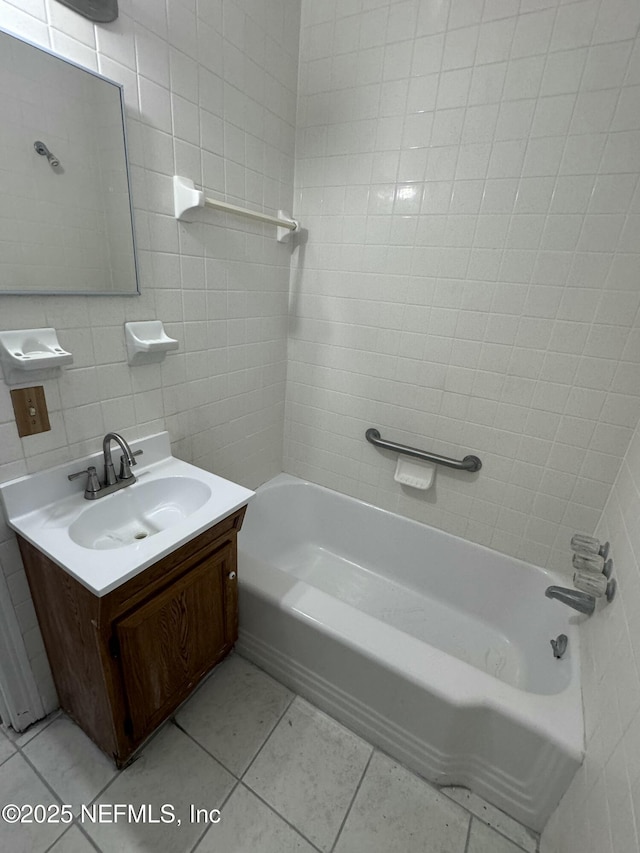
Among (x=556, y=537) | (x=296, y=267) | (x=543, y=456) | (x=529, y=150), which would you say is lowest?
(x=556, y=537)

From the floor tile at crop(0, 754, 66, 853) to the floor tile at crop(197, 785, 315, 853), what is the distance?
40 centimetres

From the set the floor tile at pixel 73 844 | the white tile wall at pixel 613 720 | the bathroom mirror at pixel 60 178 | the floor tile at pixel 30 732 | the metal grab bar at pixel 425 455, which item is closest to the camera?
the white tile wall at pixel 613 720

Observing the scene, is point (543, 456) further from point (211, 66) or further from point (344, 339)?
point (211, 66)

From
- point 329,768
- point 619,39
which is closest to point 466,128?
point 619,39

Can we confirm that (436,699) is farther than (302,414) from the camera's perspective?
No

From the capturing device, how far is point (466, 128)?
4.15 feet

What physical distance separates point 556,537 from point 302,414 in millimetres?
1260

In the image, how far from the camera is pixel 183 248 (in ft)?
4.02

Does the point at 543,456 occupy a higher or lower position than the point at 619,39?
lower

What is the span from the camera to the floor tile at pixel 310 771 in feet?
3.42

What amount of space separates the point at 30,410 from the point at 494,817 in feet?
5.70

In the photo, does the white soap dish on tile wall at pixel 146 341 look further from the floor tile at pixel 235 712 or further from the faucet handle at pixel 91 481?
the floor tile at pixel 235 712

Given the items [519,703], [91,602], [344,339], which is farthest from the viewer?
[344,339]

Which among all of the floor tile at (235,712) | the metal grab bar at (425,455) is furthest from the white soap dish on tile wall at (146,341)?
the floor tile at (235,712)
